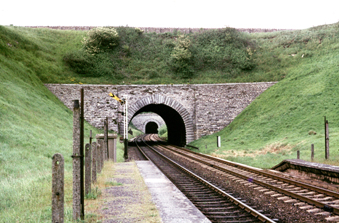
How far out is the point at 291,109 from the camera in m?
23.2

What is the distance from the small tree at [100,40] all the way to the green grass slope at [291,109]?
15726 mm

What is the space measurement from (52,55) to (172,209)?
30532 mm

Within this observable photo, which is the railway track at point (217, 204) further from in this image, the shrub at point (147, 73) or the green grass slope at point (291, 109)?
the shrub at point (147, 73)

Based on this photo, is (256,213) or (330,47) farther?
(330,47)

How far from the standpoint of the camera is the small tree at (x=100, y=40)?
34.2 m

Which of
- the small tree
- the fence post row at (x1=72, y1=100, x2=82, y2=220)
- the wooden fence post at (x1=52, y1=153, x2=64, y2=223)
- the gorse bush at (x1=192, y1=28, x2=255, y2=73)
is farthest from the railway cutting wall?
the wooden fence post at (x1=52, y1=153, x2=64, y2=223)

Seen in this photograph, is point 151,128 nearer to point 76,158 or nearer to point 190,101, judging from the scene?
point 190,101

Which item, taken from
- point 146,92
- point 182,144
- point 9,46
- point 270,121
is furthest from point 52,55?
point 270,121

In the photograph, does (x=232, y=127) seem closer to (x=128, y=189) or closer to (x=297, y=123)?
(x=297, y=123)

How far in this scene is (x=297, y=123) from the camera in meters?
21.0

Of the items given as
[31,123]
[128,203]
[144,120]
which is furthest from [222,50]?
[144,120]

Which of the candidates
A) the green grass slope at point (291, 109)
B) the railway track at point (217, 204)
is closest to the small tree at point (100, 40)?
the green grass slope at point (291, 109)

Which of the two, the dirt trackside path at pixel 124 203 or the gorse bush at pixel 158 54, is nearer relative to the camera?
the dirt trackside path at pixel 124 203

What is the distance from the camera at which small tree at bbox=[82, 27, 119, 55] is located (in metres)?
34.2
